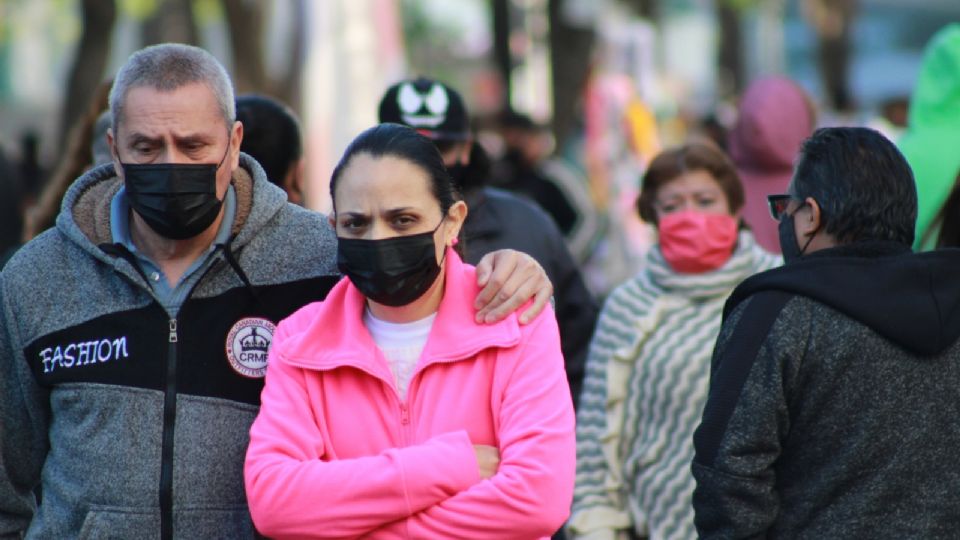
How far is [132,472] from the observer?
3846 millimetres

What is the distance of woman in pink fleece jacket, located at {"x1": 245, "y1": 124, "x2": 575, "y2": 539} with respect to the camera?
3547 millimetres

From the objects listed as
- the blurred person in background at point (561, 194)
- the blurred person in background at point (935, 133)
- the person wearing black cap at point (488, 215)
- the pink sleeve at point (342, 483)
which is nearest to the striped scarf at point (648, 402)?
the person wearing black cap at point (488, 215)

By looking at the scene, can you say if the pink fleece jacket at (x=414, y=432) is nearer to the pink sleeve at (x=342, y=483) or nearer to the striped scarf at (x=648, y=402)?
the pink sleeve at (x=342, y=483)

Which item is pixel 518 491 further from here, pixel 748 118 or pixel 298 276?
pixel 748 118

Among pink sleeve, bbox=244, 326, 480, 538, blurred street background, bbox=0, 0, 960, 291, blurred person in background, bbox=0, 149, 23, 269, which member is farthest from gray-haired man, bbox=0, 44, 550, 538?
blurred street background, bbox=0, 0, 960, 291

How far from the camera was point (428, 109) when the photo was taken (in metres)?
5.94

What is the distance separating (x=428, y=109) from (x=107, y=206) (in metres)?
1.99

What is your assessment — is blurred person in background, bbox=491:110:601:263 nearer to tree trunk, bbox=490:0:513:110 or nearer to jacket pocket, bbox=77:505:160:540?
tree trunk, bbox=490:0:513:110

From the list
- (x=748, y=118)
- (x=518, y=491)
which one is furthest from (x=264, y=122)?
(x=748, y=118)

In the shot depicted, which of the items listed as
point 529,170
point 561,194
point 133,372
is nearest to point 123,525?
point 133,372

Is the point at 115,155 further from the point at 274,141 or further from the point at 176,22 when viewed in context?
the point at 176,22

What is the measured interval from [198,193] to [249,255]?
23cm

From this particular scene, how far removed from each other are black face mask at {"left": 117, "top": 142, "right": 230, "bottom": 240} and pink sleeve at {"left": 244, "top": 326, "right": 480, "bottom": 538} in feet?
2.06

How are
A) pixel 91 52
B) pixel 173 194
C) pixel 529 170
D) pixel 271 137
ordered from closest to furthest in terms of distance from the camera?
pixel 173 194 → pixel 271 137 → pixel 529 170 → pixel 91 52
